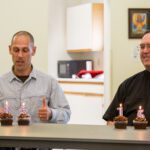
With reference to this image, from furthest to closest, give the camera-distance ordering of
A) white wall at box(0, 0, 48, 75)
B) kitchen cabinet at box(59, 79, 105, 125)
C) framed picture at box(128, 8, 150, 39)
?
kitchen cabinet at box(59, 79, 105, 125)
framed picture at box(128, 8, 150, 39)
white wall at box(0, 0, 48, 75)

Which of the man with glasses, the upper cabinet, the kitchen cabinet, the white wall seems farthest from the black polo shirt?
the upper cabinet

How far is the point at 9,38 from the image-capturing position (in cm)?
411

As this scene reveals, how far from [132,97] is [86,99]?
273 cm

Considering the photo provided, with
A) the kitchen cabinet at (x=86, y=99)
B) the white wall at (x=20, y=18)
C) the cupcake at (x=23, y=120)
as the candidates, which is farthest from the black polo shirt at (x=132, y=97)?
the kitchen cabinet at (x=86, y=99)

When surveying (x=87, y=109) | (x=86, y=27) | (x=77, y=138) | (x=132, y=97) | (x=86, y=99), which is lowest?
(x=87, y=109)

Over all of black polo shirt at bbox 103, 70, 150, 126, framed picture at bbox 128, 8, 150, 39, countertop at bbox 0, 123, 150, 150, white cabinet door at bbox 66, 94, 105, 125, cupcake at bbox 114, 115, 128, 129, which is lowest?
white cabinet door at bbox 66, 94, 105, 125

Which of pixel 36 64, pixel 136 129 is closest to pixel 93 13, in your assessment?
pixel 36 64

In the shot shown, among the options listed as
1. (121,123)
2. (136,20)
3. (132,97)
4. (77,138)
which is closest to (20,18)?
(136,20)

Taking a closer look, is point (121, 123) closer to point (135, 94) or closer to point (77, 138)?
point (77, 138)

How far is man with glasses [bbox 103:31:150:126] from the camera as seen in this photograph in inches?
110

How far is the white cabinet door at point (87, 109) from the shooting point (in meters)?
5.34

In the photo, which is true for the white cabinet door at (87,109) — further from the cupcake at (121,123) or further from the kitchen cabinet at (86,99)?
the cupcake at (121,123)

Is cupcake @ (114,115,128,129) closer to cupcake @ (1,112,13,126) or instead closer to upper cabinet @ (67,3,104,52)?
cupcake @ (1,112,13,126)

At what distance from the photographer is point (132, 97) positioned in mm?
2861
